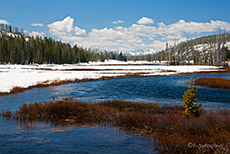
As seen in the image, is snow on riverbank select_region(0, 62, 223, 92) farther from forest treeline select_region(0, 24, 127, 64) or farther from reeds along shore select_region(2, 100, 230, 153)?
forest treeline select_region(0, 24, 127, 64)

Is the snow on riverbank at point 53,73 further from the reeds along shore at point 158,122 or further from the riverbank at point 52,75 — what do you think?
the reeds along shore at point 158,122

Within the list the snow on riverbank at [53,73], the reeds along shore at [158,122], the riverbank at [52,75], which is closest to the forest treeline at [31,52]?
the snow on riverbank at [53,73]

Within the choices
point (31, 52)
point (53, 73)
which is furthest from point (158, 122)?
Answer: point (31, 52)

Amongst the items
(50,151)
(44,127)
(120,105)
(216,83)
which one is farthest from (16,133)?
(216,83)

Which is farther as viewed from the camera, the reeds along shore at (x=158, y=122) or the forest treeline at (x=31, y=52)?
the forest treeline at (x=31, y=52)

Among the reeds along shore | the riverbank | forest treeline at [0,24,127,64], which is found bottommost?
the reeds along shore

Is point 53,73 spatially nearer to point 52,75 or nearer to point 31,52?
point 52,75

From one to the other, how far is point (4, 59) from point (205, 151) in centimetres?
12793

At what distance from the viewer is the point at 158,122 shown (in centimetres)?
1140

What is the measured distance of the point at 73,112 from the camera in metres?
15.2

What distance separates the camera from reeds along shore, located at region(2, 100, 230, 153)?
27.8 feet

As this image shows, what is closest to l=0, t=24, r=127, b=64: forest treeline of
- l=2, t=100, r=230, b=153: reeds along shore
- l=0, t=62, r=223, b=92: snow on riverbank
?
l=0, t=62, r=223, b=92: snow on riverbank

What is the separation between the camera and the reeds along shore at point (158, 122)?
8.48 meters

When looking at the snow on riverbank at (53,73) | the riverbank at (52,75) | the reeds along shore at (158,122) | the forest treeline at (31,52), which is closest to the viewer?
the reeds along shore at (158,122)
